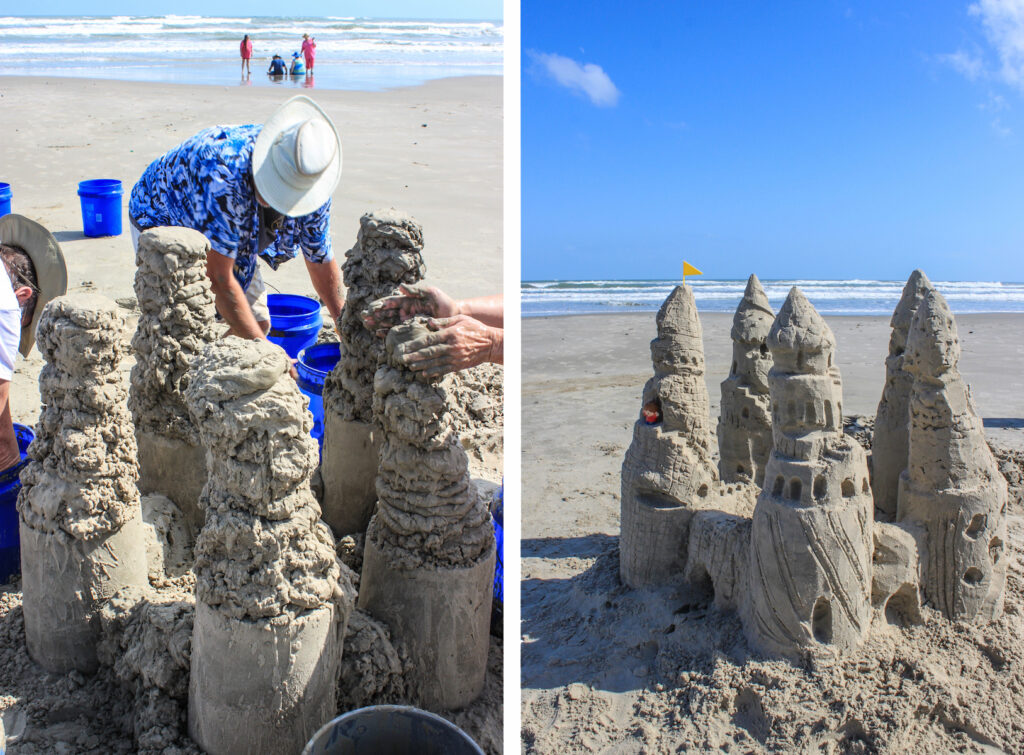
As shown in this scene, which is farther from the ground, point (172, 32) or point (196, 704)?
point (172, 32)

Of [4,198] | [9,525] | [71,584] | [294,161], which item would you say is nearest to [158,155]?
[4,198]

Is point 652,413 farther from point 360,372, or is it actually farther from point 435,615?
point 435,615

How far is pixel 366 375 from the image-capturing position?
3.57m

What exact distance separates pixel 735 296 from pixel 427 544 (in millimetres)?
25097

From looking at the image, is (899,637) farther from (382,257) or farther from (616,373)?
(616,373)

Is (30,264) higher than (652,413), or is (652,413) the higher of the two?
(30,264)

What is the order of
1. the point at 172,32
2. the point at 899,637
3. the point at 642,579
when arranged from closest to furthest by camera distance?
1. the point at 899,637
2. the point at 642,579
3. the point at 172,32

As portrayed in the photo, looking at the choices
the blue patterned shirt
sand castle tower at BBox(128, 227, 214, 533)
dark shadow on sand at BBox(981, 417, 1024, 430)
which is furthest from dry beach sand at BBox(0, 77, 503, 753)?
dark shadow on sand at BBox(981, 417, 1024, 430)

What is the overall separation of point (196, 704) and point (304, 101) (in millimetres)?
3237

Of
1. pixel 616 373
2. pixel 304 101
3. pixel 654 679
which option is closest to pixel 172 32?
pixel 616 373

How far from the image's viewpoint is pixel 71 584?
3.06m

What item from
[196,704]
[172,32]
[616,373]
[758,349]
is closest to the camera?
[196,704]

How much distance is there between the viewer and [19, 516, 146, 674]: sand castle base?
3.04 m

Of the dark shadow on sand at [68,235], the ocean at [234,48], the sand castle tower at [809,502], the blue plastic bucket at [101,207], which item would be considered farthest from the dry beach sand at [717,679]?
the ocean at [234,48]
